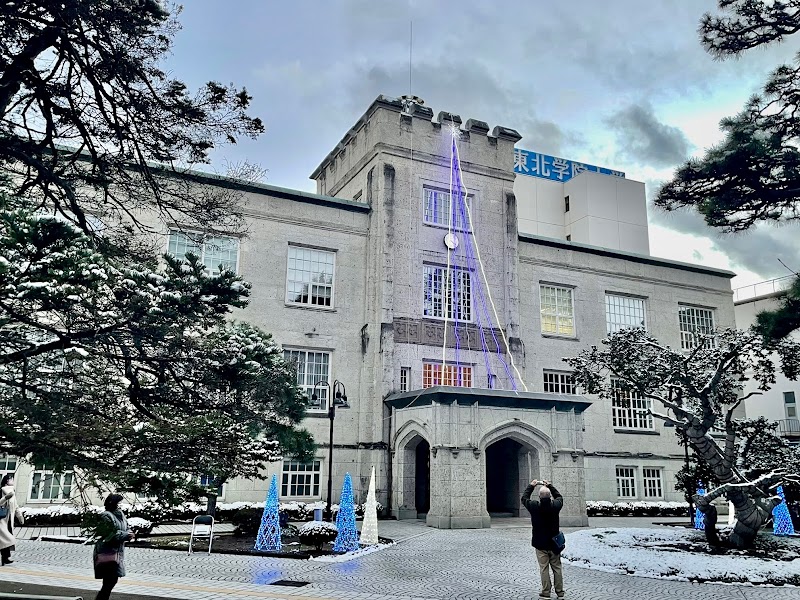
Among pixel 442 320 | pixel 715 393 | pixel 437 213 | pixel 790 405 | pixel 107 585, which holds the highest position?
pixel 437 213

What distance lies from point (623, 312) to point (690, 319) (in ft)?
15.7

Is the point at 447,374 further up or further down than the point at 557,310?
further down

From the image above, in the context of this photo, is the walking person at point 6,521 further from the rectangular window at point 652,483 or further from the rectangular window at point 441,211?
the rectangular window at point 652,483

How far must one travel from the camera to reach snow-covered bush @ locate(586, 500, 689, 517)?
31.1m

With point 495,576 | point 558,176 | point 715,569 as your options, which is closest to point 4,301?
point 495,576

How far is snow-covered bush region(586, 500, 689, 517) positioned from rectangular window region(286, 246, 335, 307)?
15.4 meters

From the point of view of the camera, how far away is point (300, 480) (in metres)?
27.7

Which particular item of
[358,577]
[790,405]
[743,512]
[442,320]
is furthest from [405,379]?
[790,405]

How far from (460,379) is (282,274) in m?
9.17

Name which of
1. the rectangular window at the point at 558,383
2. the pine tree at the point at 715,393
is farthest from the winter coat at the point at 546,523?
the rectangular window at the point at 558,383

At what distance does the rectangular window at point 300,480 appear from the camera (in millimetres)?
27344

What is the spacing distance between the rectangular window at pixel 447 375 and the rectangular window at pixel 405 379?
789 millimetres

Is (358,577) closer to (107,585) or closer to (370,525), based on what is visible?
(370,525)

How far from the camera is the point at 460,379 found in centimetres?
3027
